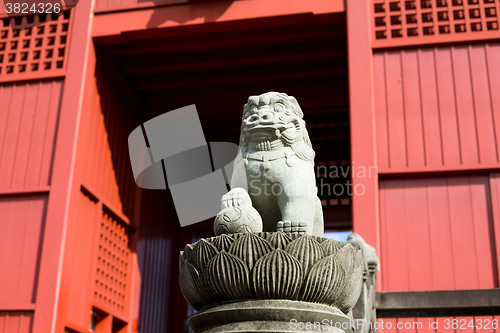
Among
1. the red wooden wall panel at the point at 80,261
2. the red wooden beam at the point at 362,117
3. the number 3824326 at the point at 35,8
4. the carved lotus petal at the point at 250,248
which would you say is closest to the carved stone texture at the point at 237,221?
the carved lotus petal at the point at 250,248

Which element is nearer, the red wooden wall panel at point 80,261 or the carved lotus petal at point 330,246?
the carved lotus petal at point 330,246

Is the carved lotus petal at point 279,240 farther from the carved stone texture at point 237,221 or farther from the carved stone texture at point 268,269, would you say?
the carved stone texture at point 237,221

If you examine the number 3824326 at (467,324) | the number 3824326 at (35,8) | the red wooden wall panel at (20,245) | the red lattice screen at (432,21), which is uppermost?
the number 3824326 at (35,8)

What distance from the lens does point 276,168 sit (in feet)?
9.84

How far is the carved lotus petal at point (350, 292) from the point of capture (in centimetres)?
232

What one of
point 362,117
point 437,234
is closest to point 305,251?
point 437,234

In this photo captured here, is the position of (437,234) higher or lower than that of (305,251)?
higher

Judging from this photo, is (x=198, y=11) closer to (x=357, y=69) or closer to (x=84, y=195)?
(x=357, y=69)

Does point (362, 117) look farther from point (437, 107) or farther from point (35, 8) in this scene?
point (35, 8)

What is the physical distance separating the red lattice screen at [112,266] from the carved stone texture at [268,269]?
7.15 m

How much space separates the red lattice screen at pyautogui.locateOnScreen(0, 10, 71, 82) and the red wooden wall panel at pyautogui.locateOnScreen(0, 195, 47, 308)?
204cm

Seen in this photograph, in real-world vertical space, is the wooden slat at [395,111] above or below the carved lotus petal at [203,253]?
above

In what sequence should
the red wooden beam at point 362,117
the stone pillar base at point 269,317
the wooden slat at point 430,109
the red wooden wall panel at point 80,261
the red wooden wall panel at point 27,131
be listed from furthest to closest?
the red wooden wall panel at point 27,131 < the red wooden wall panel at point 80,261 < the wooden slat at point 430,109 < the red wooden beam at point 362,117 < the stone pillar base at point 269,317

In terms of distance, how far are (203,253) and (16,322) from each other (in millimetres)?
6133
